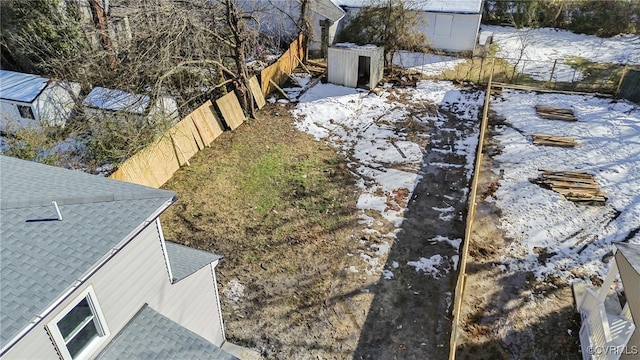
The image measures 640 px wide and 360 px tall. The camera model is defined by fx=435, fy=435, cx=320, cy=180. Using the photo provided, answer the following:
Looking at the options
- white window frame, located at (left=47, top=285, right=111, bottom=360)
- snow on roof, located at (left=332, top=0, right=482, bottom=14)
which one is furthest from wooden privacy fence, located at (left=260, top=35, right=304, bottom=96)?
white window frame, located at (left=47, top=285, right=111, bottom=360)

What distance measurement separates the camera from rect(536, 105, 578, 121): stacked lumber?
743 inches

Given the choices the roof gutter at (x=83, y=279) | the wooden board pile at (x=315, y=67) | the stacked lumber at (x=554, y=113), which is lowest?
the stacked lumber at (x=554, y=113)

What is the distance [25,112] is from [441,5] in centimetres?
2153

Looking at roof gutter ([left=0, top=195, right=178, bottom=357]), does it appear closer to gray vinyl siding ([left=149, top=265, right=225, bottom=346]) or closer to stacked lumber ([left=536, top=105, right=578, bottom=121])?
gray vinyl siding ([left=149, top=265, right=225, bottom=346])

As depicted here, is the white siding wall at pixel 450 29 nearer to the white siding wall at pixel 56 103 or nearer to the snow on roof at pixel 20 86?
the white siding wall at pixel 56 103

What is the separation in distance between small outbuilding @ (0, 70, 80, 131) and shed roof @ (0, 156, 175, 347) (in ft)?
36.4

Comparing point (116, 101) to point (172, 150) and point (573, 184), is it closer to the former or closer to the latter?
point (172, 150)

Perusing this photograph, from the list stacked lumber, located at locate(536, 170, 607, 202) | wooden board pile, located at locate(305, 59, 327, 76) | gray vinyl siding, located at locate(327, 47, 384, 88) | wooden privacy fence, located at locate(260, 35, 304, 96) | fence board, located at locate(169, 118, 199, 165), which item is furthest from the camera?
wooden board pile, located at locate(305, 59, 327, 76)

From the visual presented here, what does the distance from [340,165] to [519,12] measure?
67.2 feet

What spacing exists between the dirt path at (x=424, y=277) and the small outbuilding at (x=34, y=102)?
14.7 metres

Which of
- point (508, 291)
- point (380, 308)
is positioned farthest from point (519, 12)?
point (380, 308)

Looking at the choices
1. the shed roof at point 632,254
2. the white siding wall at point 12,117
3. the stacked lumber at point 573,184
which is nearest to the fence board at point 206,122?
the white siding wall at point 12,117

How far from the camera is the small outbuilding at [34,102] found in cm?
1750

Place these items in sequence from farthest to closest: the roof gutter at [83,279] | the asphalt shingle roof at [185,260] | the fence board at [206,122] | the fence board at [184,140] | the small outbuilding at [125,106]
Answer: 1. the fence board at [206,122]
2. the fence board at [184,140]
3. the small outbuilding at [125,106]
4. the asphalt shingle roof at [185,260]
5. the roof gutter at [83,279]
